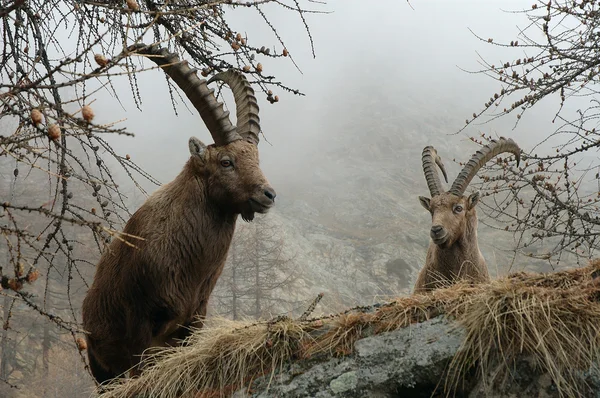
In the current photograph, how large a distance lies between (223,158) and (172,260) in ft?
3.65

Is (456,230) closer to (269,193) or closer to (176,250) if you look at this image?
(269,193)

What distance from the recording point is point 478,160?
8641mm

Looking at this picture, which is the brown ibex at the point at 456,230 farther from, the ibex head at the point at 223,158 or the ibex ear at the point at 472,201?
the ibex head at the point at 223,158

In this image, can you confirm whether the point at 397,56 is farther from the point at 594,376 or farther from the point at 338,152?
the point at 594,376

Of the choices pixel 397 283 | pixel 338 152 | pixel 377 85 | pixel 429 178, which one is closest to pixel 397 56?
pixel 377 85

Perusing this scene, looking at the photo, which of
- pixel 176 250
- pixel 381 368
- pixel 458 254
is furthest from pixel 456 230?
pixel 381 368

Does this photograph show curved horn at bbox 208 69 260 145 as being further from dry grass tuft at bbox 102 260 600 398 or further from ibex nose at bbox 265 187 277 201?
dry grass tuft at bbox 102 260 600 398

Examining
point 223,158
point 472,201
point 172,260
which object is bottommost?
point 172,260

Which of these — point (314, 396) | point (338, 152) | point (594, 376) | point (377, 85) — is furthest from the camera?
point (377, 85)

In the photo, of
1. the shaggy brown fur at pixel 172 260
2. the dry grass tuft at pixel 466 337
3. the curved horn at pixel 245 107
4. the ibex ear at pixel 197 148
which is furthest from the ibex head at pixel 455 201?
the dry grass tuft at pixel 466 337

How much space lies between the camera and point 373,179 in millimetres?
66750

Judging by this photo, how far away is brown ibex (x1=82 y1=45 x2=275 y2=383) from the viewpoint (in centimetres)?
486

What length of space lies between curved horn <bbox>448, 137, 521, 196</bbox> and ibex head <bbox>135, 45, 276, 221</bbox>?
431cm

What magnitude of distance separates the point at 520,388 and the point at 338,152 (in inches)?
3042
